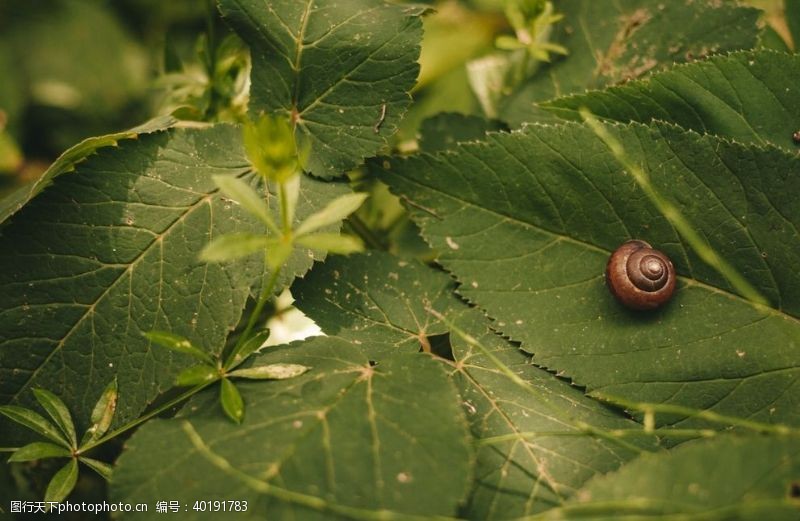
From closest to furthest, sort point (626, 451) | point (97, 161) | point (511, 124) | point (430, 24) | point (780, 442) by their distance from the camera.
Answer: point (780, 442) → point (626, 451) → point (97, 161) → point (511, 124) → point (430, 24)

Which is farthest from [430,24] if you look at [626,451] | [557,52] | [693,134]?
[626,451]

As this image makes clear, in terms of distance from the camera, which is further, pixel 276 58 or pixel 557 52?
pixel 557 52

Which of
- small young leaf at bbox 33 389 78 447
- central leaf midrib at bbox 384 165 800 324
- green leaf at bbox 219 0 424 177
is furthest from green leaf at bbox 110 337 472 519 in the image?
green leaf at bbox 219 0 424 177

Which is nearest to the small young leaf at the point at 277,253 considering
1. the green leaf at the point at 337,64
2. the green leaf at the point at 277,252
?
the green leaf at the point at 277,252

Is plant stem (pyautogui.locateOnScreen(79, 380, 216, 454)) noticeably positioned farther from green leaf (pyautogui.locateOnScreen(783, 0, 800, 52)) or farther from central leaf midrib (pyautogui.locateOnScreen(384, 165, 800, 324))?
green leaf (pyautogui.locateOnScreen(783, 0, 800, 52))

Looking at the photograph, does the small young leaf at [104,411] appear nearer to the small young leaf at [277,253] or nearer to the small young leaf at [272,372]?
the small young leaf at [272,372]

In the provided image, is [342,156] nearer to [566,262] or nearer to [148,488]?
[566,262]

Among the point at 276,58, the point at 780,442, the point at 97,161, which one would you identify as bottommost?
the point at 780,442

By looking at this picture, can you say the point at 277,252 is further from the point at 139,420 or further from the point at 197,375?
the point at 139,420
